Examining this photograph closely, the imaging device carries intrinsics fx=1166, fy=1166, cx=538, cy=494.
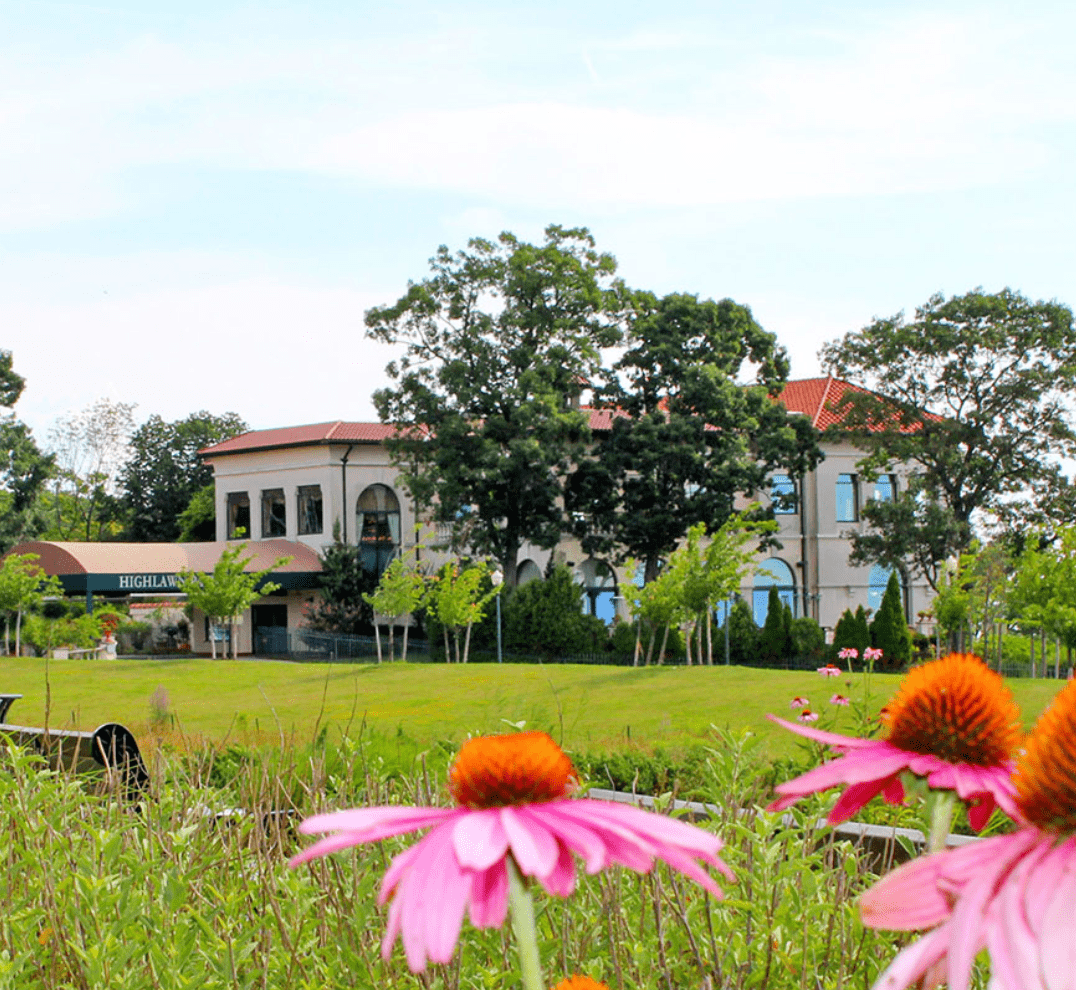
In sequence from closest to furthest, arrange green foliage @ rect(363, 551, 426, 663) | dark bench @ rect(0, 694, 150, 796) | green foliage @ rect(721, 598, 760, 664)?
dark bench @ rect(0, 694, 150, 796)
green foliage @ rect(363, 551, 426, 663)
green foliage @ rect(721, 598, 760, 664)

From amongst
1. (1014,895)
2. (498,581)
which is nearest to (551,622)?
(498,581)

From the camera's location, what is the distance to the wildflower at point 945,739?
3.55ft

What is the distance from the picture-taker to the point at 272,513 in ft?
151

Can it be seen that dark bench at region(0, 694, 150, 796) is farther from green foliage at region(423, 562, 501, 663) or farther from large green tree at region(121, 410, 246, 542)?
large green tree at region(121, 410, 246, 542)

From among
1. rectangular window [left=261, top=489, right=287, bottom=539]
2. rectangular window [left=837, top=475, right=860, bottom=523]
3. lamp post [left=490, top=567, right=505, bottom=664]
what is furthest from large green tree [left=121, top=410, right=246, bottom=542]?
rectangular window [left=837, top=475, right=860, bottom=523]

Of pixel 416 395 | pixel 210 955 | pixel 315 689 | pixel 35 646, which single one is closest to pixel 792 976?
pixel 210 955

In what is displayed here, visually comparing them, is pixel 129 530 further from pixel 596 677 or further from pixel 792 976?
pixel 792 976

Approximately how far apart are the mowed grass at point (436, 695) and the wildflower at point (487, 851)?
9.47 metres

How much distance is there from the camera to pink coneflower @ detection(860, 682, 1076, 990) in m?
0.67

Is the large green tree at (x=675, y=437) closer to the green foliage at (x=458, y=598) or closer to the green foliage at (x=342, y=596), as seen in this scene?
the green foliage at (x=458, y=598)

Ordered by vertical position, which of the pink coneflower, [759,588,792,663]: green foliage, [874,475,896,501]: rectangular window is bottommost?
[759,588,792,663]: green foliage

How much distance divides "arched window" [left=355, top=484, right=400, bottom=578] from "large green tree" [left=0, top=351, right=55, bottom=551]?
40.9ft

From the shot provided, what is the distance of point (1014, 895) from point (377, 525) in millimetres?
44609

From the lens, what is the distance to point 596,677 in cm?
2333
